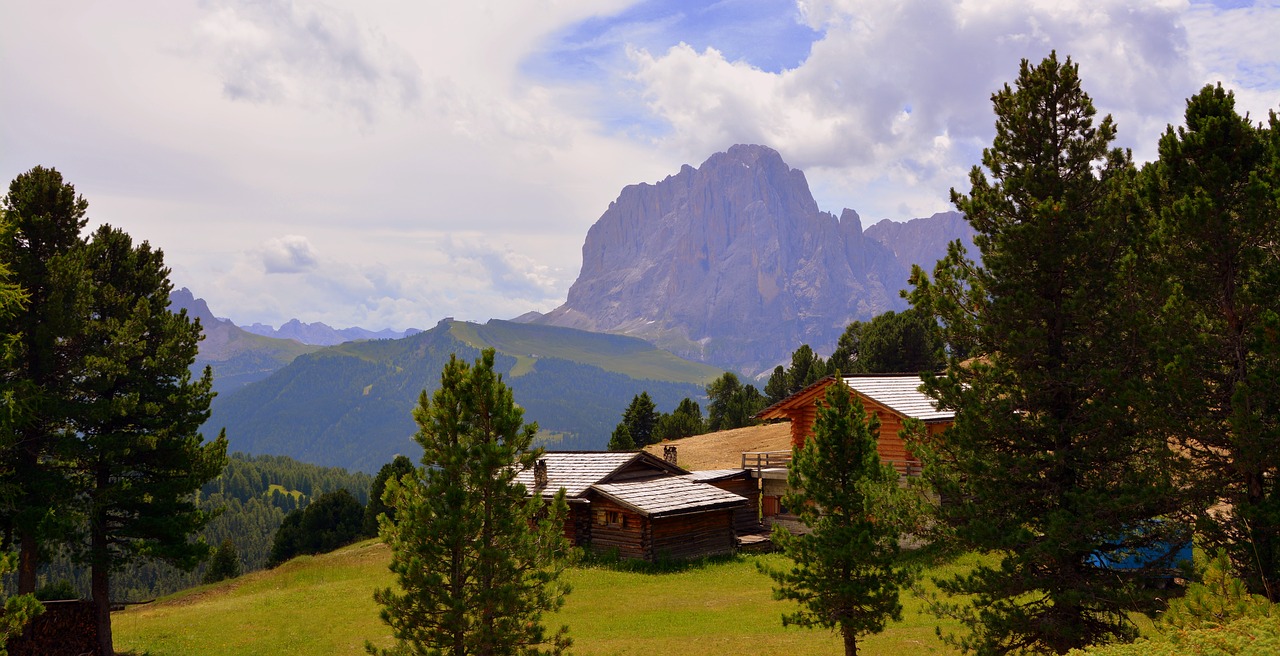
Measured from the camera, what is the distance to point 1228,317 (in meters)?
13.2

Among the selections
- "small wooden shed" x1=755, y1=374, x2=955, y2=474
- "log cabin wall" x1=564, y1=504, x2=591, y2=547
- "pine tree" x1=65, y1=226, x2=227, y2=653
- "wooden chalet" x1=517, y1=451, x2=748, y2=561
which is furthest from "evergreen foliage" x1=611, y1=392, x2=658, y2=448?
"pine tree" x1=65, y1=226, x2=227, y2=653

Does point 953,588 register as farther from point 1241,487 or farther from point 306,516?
point 306,516

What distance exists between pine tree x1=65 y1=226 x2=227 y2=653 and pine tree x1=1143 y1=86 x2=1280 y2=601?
24159 mm

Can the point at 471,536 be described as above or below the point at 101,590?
above

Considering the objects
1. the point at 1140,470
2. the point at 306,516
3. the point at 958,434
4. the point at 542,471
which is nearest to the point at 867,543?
the point at 958,434

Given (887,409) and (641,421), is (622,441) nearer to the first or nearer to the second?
(641,421)

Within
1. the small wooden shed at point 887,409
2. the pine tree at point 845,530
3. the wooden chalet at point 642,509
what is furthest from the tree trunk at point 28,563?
the small wooden shed at point 887,409

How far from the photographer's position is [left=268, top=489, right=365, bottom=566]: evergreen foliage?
205 ft

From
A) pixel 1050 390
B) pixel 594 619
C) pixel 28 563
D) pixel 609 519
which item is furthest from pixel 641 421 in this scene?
pixel 1050 390

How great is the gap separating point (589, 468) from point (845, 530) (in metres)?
26.2

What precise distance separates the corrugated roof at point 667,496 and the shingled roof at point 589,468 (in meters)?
0.95

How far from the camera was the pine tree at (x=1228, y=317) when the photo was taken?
12.2 metres

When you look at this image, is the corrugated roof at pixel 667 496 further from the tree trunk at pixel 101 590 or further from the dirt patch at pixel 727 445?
the tree trunk at pixel 101 590

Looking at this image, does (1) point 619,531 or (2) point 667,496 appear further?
(2) point 667,496
